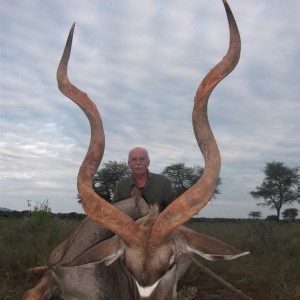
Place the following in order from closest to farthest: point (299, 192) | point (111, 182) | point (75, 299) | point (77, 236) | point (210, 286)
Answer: point (75, 299) → point (77, 236) → point (210, 286) → point (111, 182) → point (299, 192)

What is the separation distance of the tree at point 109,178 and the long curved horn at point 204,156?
752 inches

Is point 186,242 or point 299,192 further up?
point 299,192

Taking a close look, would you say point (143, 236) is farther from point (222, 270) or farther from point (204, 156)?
point (222, 270)

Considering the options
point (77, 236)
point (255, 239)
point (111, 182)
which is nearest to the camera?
point (77, 236)

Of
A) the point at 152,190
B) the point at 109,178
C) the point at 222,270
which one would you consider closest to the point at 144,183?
the point at 152,190

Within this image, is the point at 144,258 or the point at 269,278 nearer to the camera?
the point at 144,258

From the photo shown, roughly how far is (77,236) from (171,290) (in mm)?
1504

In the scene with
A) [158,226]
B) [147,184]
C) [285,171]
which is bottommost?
[158,226]

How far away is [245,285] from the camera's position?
704 cm

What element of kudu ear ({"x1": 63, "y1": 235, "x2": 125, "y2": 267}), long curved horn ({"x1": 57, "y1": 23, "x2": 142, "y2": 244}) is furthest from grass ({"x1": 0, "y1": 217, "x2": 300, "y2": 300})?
long curved horn ({"x1": 57, "y1": 23, "x2": 142, "y2": 244})

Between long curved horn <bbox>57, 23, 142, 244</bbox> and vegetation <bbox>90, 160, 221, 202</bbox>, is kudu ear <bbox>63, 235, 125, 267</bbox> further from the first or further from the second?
vegetation <bbox>90, 160, 221, 202</bbox>

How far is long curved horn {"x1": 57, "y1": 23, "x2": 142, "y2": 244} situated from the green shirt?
249 centimetres

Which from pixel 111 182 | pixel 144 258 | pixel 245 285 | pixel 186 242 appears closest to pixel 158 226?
pixel 144 258

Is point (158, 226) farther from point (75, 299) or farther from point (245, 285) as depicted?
point (245, 285)
